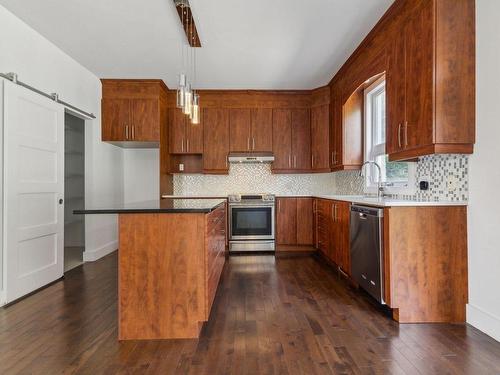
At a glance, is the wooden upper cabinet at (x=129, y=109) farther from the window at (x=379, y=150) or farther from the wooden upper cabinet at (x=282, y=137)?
the window at (x=379, y=150)

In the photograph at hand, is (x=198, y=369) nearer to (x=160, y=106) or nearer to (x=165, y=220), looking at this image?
(x=165, y=220)

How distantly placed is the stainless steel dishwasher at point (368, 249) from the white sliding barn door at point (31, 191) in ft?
10.2

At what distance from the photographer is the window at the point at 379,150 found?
122 inches

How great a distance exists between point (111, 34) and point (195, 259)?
2.50 m

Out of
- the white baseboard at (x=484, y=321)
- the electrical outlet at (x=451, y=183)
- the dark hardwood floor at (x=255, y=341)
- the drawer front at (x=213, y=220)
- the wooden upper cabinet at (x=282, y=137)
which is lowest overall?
the dark hardwood floor at (x=255, y=341)

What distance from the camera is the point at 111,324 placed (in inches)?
86.0

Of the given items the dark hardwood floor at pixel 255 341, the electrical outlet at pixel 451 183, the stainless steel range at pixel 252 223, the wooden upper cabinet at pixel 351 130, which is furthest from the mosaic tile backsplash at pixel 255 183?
the electrical outlet at pixel 451 183

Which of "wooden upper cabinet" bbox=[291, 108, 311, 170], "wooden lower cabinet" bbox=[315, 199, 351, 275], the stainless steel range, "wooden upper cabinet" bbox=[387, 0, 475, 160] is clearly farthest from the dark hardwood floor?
"wooden upper cabinet" bbox=[291, 108, 311, 170]

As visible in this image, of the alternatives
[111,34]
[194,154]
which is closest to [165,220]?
[111,34]

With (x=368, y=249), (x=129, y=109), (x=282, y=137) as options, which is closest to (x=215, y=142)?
(x=282, y=137)

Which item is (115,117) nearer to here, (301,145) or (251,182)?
(251,182)

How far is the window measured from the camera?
3094mm

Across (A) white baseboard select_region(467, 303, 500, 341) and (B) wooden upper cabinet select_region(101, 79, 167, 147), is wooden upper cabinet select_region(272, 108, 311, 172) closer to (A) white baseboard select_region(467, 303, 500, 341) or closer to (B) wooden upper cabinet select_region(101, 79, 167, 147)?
(B) wooden upper cabinet select_region(101, 79, 167, 147)

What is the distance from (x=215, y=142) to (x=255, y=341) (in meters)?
3.41
